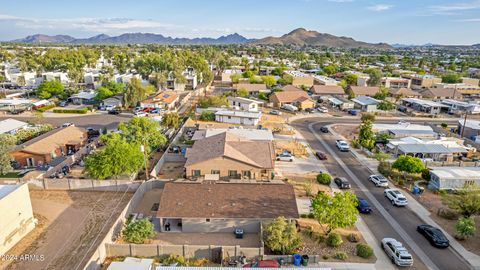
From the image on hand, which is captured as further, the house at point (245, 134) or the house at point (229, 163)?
the house at point (245, 134)

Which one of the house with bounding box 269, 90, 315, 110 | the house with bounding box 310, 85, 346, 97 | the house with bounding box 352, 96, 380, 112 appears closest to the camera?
the house with bounding box 352, 96, 380, 112

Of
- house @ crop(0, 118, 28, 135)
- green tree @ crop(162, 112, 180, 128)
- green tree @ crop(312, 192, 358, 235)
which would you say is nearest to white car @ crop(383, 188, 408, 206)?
green tree @ crop(312, 192, 358, 235)

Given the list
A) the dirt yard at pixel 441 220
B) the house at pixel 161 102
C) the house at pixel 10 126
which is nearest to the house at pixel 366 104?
the dirt yard at pixel 441 220

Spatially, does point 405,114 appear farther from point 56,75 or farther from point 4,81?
point 4,81

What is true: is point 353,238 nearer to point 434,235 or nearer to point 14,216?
point 434,235

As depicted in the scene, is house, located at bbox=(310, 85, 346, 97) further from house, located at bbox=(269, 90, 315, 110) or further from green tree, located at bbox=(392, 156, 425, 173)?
green tree, located at bbox=(392, 156, 425, 173)

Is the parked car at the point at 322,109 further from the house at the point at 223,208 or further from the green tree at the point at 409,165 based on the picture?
the house at the point at 223,208
